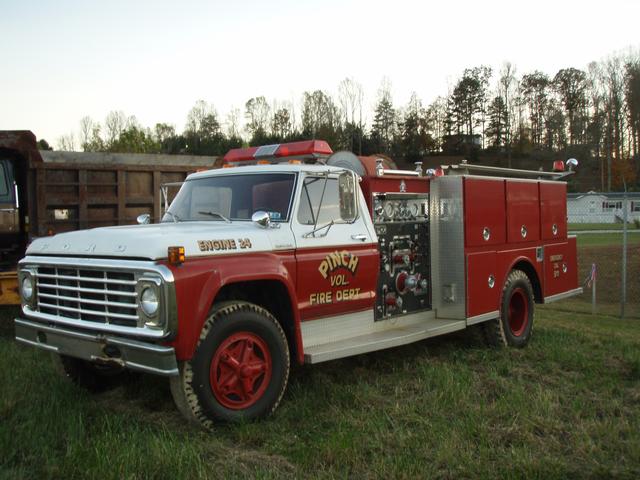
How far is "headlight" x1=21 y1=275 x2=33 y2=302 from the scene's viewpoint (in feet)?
17.6

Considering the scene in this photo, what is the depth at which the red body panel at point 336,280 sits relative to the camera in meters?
5.50

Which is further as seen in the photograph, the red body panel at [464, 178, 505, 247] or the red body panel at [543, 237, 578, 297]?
the red body panel at [543, 237, 578, 297]

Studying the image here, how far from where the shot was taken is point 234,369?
16.0 ft

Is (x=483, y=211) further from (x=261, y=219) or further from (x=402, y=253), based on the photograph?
(x=261, y=219)

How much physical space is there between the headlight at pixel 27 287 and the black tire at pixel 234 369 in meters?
1.64

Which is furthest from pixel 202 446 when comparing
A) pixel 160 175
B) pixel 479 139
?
pixel 479 139

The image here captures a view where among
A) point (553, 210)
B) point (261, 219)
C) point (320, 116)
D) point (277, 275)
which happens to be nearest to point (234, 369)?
point (277, 275)

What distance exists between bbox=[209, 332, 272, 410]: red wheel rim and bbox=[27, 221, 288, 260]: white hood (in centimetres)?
69

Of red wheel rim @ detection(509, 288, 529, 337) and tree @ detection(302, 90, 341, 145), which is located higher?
tree @ detection(302, 90, 341, 145)

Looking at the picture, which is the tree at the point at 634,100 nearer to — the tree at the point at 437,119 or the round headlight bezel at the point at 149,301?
the tree at the point at 437,119

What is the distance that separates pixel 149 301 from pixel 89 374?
6.35ft

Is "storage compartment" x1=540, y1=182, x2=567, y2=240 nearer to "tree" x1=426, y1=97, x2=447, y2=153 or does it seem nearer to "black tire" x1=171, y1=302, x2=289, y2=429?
"black tire" x1=171, y1=302, x2=289, y2=429

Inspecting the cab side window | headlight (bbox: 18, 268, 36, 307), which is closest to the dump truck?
the cab side window

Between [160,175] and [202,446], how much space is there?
7060 mm
